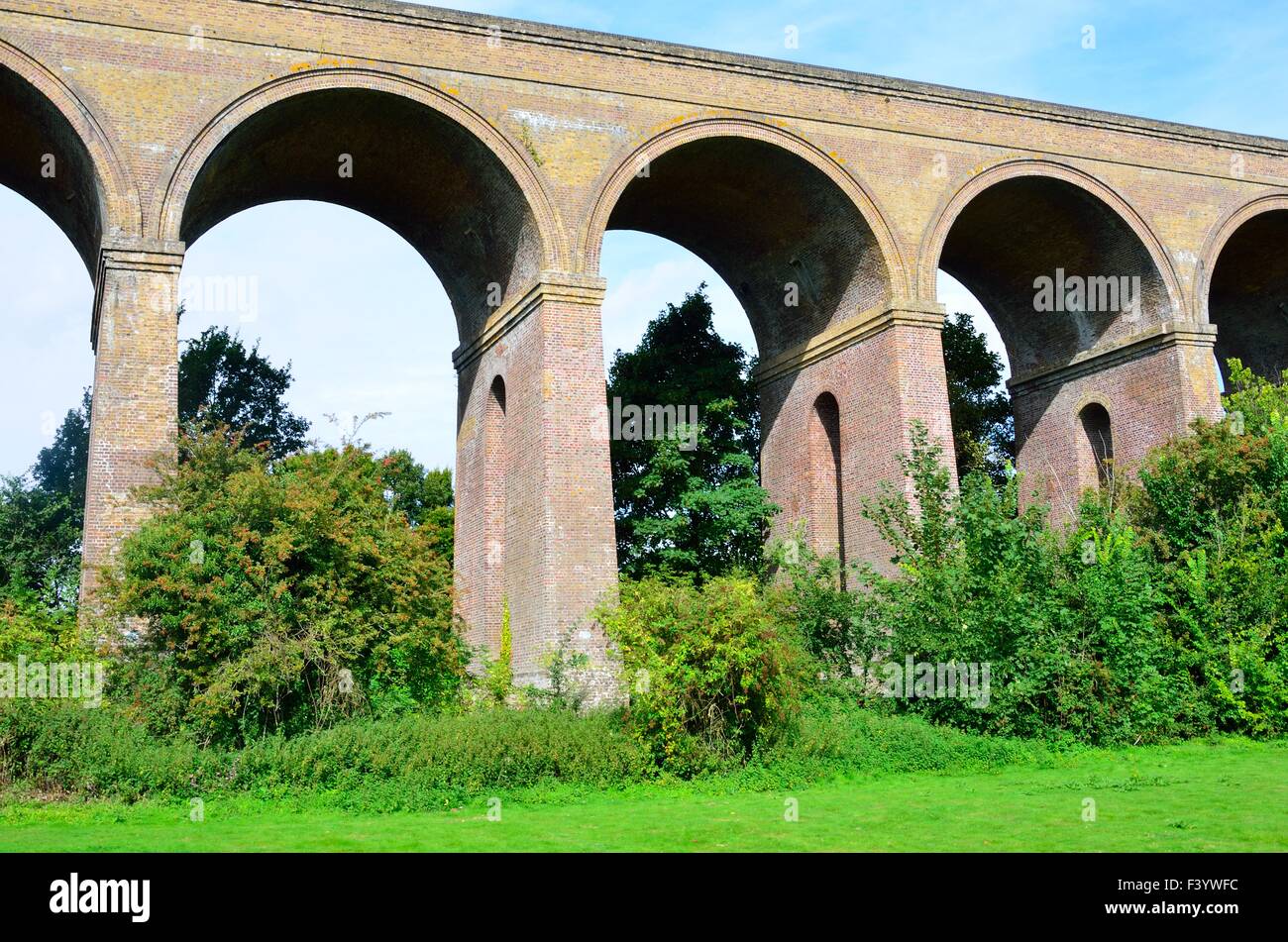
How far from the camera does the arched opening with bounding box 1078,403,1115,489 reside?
25.1 meters

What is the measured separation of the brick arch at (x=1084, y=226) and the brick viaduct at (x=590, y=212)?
0.19 ft

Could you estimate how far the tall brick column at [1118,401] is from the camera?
75.3ft

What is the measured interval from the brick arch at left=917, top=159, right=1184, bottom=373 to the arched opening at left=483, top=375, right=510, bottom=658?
290 inches

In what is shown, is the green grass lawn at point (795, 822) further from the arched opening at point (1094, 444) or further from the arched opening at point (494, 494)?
the arched opening at point (1094, 444)

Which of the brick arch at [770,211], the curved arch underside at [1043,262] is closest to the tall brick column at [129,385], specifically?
the brick arch at [770,211]

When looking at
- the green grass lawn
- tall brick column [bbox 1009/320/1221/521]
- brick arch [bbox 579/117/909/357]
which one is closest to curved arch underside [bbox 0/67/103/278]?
brick arch [bbox 579/117/909/357]

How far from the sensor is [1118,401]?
24.3 m

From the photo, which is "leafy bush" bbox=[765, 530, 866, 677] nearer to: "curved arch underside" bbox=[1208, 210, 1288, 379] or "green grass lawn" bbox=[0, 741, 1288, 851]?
"green grass lawn" bbox=[0, 741, 1288, 851]

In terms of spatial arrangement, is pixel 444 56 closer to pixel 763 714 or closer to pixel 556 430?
pixel 556 430

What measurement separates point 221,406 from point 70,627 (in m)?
28.7

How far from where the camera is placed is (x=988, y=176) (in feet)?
72.7

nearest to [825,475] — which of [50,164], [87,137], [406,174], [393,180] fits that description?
[406,174]

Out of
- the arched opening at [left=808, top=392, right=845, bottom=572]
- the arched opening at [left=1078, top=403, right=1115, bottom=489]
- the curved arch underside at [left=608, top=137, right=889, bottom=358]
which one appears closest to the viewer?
the curved arch underside at [left=608, top=137, right=889, bottom=358]

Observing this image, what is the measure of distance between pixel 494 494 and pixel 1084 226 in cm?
1218
